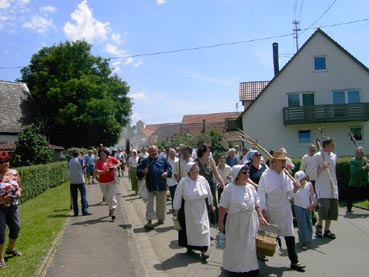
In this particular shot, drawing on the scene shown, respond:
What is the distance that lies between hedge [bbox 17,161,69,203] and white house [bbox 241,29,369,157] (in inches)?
678

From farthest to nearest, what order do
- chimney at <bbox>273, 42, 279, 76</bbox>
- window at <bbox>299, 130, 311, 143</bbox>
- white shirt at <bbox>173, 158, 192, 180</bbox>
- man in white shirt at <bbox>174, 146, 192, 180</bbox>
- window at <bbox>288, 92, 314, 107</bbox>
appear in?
chimney at <bbox>273, 42, 279, 76</bbox> < window at <bbox>299, 130, 311, 143</bbox> < window at <bbox>288, 92, 314, 107</bbox> < white shirt at <bbox>173, 158, 192, 180</bbox> < man in white shirt at <bbox>174, 146, 192, 180</bbox>

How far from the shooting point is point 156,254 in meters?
8.00

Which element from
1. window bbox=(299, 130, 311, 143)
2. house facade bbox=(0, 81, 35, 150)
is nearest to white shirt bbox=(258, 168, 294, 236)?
window bbox=(299, 130, 311, 143)

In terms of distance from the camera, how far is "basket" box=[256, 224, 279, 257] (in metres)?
5.84

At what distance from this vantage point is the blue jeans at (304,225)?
8.10 meters

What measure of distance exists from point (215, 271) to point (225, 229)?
99 centimetres

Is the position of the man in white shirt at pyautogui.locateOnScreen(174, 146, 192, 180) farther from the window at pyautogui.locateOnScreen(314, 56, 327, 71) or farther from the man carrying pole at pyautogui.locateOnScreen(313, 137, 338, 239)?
the window at pyautogui.locateOnScreen(314, 56, 327, 71)

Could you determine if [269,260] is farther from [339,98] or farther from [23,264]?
[339,98]

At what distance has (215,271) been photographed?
6.75 m

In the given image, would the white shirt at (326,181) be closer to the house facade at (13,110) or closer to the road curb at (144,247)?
the road curb at (144,247)

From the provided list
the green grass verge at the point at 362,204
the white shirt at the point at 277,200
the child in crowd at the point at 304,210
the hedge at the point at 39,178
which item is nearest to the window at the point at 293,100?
the hedge at the point at 39,178

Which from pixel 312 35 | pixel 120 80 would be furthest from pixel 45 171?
pixel 120 80

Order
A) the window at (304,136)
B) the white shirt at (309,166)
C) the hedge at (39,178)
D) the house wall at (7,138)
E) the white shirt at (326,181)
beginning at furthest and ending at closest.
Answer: the window at (304,136), the house wall at (7,138), the hedge at (39,178), the white shirt at (309,166), the white shirt at (326,181)

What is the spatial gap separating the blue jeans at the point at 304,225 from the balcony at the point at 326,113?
89.3 feet
